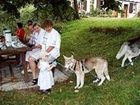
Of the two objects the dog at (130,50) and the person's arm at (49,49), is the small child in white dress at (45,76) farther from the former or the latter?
the dog at (130,50)

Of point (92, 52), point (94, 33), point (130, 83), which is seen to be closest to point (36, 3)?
point (92, 52)

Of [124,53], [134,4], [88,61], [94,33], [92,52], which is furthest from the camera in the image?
[134,4]

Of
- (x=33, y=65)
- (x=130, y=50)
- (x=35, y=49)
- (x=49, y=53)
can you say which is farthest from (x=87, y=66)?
(x=130, y=50)

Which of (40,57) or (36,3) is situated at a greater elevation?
(36,3)

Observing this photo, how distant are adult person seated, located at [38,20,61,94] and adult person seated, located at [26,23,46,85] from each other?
1.58 ft

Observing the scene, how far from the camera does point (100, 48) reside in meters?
16.7

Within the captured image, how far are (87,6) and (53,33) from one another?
39.0 metres

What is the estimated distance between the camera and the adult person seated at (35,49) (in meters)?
11.0

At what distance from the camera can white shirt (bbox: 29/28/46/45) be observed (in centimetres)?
1104

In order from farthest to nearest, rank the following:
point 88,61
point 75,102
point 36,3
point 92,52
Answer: point 92,52 → point 36,3 → point 88,61 → point 75,102

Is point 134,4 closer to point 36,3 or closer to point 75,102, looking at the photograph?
point 36,3

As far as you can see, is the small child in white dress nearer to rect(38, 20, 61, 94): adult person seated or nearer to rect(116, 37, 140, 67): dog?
rect(38, 20, 61, 94): adult person seated

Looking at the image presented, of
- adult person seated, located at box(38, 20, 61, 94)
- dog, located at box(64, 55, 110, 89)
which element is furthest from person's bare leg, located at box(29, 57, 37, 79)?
dog, located at box(64, 55, 110, 89)

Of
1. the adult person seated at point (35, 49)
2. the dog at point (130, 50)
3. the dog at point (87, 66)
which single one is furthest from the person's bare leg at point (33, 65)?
the dog at point (130, 50)
